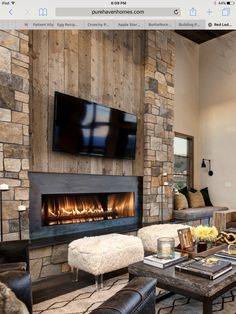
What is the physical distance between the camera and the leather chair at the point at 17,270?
152 centimetres

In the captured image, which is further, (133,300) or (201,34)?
(201,34)

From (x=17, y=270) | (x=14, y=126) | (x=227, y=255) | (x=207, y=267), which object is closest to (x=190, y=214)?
(x=227, y=255)

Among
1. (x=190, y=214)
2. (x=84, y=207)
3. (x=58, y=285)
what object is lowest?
(x=58, y=285)

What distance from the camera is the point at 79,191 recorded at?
3859mm

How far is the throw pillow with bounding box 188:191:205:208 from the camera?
5747mm

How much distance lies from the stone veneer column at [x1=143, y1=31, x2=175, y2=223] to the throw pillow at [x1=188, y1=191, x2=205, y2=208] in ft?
2.73

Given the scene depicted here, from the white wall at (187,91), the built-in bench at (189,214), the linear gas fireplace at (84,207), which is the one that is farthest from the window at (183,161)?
the linear gas fireplace at (84,207)

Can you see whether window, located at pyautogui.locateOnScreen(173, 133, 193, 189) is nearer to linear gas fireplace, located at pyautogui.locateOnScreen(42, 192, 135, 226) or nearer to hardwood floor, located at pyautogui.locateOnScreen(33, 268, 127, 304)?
linear gas fireplace, located at pyautogui.locateOnScreen(42, 192, 135, 226)

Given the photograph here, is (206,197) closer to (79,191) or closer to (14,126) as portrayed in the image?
(79,191)

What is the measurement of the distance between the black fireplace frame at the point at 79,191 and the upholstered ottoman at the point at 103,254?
0.70 meters

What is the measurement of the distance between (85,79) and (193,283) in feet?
9.75

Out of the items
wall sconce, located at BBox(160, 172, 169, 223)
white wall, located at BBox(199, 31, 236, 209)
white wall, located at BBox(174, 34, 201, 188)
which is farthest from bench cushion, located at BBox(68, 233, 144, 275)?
white wall, located at BBox(199, 31, 236, 209)

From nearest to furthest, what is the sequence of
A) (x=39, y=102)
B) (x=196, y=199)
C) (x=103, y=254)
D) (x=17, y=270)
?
(x=17, y=270), (x=103, y=254), (x=39, y=102), (x=196, y=199)

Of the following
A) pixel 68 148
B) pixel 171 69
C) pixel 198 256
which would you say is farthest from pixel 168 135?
pixel 198 256
